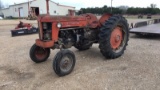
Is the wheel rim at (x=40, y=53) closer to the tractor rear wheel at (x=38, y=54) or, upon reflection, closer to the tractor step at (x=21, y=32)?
the tractor rear wheel at (x=38, y=54)

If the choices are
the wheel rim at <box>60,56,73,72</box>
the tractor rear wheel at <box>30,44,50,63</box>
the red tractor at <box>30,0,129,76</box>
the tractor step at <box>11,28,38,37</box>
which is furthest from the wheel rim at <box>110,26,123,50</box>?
Result: the tractor step at <box>11,28,38,37</box>

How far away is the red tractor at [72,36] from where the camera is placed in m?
4.27

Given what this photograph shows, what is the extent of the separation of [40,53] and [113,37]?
2132mm

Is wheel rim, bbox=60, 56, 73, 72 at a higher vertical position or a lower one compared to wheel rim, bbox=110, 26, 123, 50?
lower

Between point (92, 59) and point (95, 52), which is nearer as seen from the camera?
point (92, 59)

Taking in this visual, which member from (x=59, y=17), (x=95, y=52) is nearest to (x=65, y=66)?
(x=59, y=17)

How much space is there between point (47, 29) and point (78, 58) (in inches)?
60.4

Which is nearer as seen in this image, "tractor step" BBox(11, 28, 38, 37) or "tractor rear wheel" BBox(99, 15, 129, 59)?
"tractor rear wheel" BBox(99, 15, 129, 59)

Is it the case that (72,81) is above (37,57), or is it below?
below

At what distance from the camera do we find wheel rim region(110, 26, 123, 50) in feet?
17.9

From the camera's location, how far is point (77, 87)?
11.8 feet

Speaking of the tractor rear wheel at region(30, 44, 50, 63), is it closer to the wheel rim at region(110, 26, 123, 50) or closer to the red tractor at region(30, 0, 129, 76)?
the red tractor at region(30, 0, 129, 76)

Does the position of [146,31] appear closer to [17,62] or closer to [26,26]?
[17,62]

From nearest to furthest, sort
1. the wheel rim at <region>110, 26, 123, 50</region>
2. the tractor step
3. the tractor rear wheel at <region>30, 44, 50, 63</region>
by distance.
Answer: the tractor rear wheel at <region>30, 44, 50, 63</region>, the wheel rim at <region>110, 26, 123, 50</region>, the tractor step
